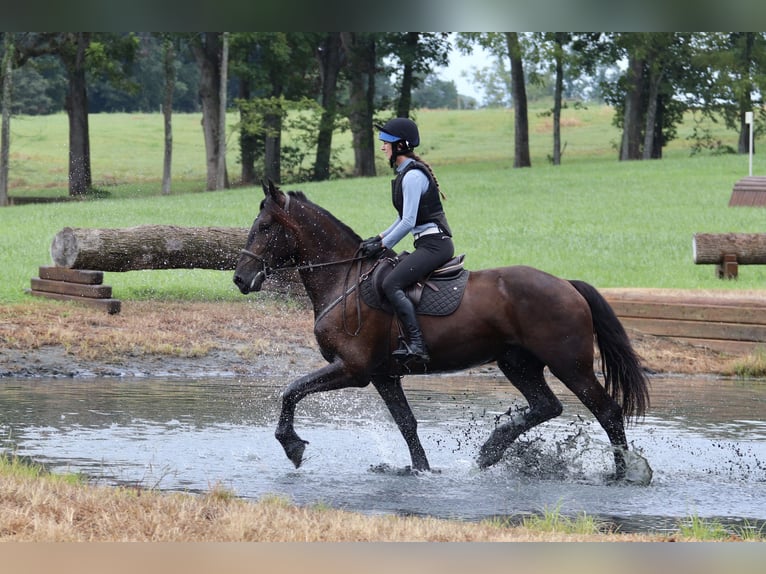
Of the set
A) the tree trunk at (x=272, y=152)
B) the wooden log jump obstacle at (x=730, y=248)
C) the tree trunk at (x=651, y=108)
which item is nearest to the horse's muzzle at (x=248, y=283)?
the wooden log jump obstacle at (x=730, y=248)

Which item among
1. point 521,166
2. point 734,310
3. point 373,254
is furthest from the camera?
point 521,166

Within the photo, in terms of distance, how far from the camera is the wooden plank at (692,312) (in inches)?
663

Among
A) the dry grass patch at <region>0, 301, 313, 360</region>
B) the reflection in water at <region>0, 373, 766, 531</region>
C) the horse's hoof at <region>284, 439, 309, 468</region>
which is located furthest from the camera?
the dry grass patch at <region>0, 301, 313, 360</region>

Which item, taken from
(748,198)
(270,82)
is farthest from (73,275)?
(270,82)

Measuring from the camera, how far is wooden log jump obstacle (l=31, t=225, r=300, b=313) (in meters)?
17.8

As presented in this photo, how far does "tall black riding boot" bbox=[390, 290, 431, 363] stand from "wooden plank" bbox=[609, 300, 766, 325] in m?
8.50

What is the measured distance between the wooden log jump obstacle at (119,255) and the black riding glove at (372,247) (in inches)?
297

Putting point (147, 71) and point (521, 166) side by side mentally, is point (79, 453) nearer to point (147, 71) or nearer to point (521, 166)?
point (521, 166)

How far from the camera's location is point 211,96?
50500mm

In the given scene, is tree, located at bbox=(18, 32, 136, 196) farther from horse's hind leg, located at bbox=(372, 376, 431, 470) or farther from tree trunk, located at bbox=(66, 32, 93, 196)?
horse's hind leg, located at bbox=(372, 376, 431, 470)

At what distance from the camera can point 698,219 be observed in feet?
112

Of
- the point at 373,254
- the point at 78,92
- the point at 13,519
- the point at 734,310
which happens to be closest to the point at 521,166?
the point at 78,92

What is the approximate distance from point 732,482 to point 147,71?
3421 inches

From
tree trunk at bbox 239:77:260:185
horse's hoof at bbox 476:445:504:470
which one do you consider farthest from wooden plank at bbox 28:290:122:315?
tree trunk at bbox 239:77:260:185
